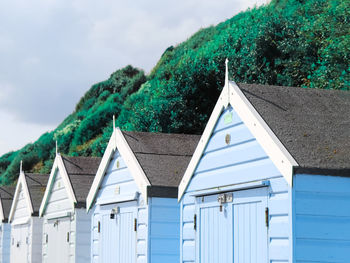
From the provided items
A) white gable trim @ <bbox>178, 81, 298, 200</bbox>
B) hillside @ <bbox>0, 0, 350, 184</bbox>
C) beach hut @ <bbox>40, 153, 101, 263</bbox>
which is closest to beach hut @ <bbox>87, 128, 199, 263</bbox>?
beach hut @ <bbox>40, 153, 101, 263</bbox>

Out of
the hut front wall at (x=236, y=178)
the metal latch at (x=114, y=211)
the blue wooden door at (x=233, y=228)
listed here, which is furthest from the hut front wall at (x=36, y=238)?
the blue wooden door at (x=233, y=228)

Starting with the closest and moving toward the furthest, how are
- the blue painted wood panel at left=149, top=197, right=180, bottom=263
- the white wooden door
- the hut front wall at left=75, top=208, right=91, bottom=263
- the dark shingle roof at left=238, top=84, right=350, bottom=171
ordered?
the dark shingle roof at left=238, top=84, right=350, bottom=171 < the blue painted wood panel at left=149, top=197, right=180, bottom=263 < the hut front wall at left=75, top=208, right=91, bottom=263 < the white wooden door

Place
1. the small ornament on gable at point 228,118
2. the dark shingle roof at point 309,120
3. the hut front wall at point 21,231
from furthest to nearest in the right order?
the hut front wall at point 21,231, the small ornament on gable at point 228,118, the dark shingle roof at point 309,120

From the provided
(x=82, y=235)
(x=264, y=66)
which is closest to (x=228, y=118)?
(x=82, y=235)

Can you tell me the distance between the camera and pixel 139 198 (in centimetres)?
1255

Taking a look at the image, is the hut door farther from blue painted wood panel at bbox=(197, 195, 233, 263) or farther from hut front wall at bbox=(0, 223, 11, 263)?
blue painted wood panel at bbox=(197, 195, 233, 263)

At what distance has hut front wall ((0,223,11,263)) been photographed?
25359 mm

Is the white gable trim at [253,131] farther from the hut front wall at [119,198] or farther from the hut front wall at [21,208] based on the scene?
the hut front wall at [21,208]

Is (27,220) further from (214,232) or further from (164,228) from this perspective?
(214,232)

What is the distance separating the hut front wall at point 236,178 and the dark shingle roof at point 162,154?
1238 mm

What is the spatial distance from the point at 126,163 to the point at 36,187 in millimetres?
9008

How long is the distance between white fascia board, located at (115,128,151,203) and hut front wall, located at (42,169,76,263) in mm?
3648

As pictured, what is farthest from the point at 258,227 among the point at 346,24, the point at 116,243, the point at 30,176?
the point at 30,176

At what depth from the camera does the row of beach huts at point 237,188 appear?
7.80m
